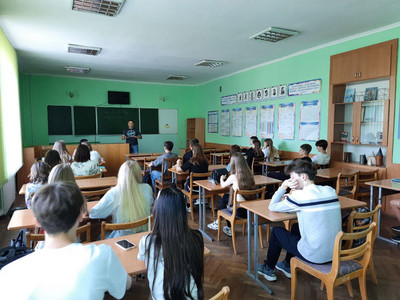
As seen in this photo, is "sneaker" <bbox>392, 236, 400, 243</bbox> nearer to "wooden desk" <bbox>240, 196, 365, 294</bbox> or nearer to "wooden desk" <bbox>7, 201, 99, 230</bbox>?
"wooden desk" <bbox>240, 196, 365, 294</bbox>

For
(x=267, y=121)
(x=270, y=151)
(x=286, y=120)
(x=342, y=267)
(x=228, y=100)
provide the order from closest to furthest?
(x=342, y=267), (x=270, y=151), (x=286, y=120), (x=267, y=121), (x=228, y=100)

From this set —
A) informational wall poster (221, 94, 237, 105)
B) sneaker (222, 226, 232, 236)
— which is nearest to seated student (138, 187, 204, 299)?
sneaker (222, 226, 232, 236)

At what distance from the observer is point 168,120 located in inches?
422

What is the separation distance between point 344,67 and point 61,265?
5711 mm

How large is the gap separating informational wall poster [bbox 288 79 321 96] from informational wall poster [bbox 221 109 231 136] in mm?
2680

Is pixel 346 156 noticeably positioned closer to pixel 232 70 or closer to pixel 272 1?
pixel 272 1

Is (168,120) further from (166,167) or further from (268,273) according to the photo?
(268,273)

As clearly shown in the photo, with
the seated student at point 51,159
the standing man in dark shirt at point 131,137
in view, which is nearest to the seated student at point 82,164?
the seated student at point 51,159

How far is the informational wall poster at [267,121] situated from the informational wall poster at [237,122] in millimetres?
932

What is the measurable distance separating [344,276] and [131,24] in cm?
445

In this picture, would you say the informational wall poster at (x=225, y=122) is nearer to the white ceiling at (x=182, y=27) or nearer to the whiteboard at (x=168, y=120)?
the white ceiling at (x=182, y=27)

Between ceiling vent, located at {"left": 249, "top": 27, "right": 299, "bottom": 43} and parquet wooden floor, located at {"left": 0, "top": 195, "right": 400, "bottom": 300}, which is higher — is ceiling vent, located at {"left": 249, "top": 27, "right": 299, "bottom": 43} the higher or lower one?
the higher one

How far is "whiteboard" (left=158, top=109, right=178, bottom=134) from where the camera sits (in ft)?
34.8

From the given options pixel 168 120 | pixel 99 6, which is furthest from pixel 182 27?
pixel 168 120
